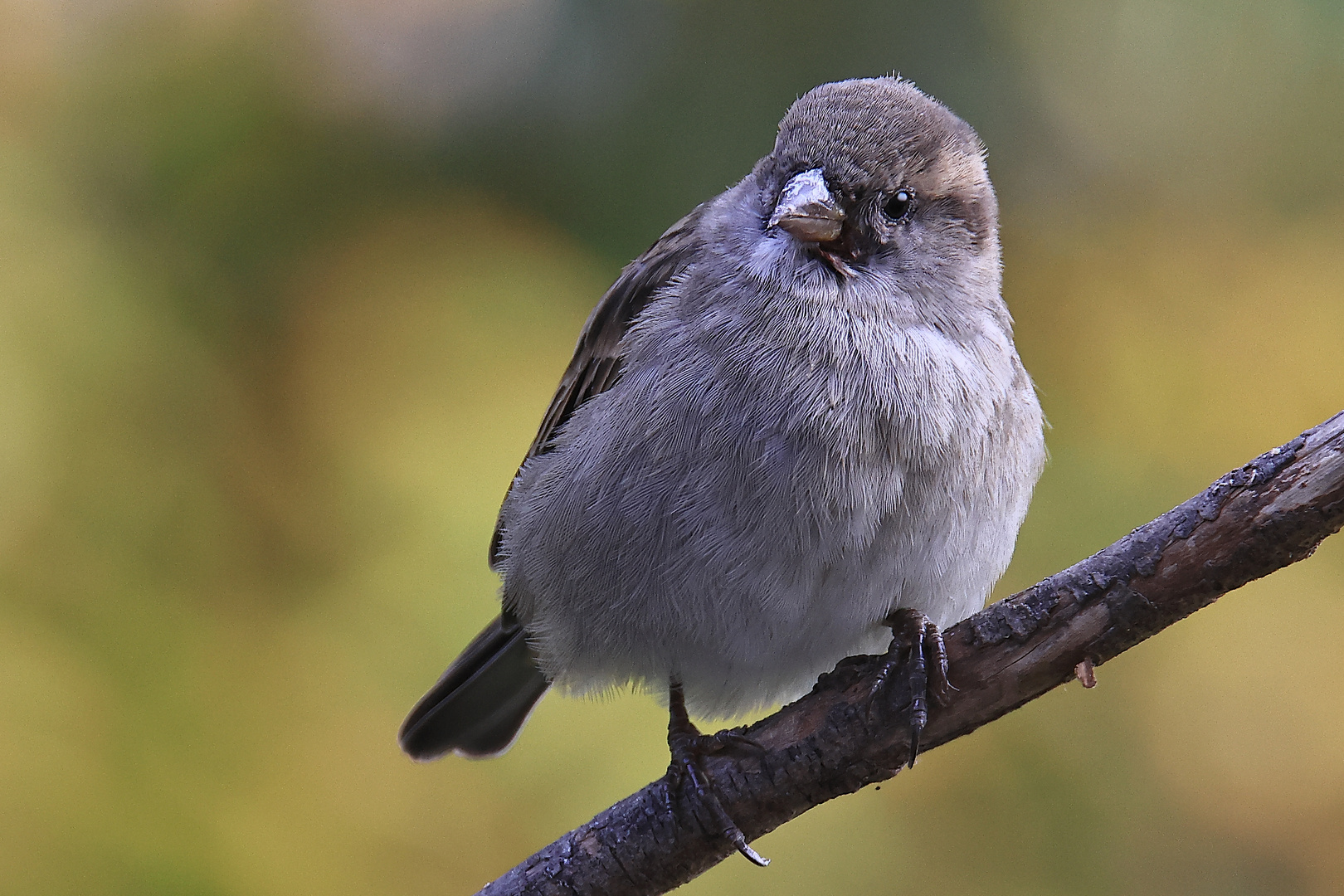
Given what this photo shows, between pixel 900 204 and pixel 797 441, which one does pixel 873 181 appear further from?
pixel 797 441

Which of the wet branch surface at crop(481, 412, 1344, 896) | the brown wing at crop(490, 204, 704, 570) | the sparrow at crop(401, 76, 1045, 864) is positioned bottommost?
the wet branch surface at crop(481, 412, 1344, 896)

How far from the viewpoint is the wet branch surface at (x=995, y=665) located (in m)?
1.77

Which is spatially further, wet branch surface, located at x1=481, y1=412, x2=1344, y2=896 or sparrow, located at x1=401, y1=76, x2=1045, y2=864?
sparrow, located at x1=401, y1=76, x2=1045, y2=864

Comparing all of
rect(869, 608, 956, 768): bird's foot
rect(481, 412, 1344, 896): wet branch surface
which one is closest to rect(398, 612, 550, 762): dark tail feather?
rect(481, 412, 1344, 896): wet branch surface

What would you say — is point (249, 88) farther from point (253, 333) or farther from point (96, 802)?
point (96, 802)

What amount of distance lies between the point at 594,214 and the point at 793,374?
1.05 m

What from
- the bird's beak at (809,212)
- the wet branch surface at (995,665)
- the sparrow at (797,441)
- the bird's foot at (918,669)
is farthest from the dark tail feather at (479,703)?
the bird's beak at (809,212)

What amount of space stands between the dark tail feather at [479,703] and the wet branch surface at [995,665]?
2.16 feet

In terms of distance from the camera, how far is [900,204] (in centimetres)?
232

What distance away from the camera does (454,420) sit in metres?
3.10

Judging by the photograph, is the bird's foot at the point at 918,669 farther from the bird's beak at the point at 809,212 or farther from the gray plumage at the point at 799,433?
the bird's beak at the point at 809,212

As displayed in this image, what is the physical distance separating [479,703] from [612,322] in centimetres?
97

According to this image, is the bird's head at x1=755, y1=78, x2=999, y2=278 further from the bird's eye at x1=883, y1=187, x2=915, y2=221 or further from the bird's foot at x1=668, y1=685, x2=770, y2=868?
the bird's foot at x1=668, y1=685, x2=770, y2=868

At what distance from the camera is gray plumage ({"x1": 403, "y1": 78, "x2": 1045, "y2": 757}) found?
2.12m
